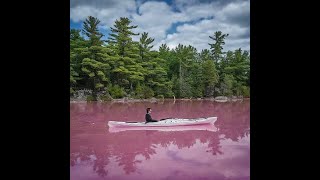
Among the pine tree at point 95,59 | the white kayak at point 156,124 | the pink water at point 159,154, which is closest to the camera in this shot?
the pink water at point 159,154

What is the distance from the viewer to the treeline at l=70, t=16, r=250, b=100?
1409cm

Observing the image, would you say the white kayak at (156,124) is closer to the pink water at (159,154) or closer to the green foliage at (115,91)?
the pink water at (159,154)

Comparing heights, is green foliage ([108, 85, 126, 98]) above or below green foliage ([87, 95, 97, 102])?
above

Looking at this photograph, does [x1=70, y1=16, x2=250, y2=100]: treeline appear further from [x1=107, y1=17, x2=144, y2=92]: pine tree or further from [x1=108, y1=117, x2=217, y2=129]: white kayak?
[x1=108, y1=117, x2=217, y2=129]: white kayak

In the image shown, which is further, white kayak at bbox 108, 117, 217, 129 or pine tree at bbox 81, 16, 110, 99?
pine tree at bbox 81, 16, 110, 99

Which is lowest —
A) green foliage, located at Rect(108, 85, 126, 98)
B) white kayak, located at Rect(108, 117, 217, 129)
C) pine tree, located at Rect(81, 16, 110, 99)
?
white kayak, located at Rect(108, 117, 217, 129)

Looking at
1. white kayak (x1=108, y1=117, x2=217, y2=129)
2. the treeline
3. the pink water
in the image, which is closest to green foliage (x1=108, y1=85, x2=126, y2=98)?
the treeline

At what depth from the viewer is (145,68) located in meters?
15.2

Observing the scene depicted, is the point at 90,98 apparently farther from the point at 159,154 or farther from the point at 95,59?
the point at 159,154

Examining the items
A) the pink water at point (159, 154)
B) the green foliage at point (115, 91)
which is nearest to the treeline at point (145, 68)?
the green foliage at point (115, 91)

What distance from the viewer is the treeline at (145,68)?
1409 centimetres

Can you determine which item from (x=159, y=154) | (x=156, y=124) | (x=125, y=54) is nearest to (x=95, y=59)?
(x=125, y=54)
